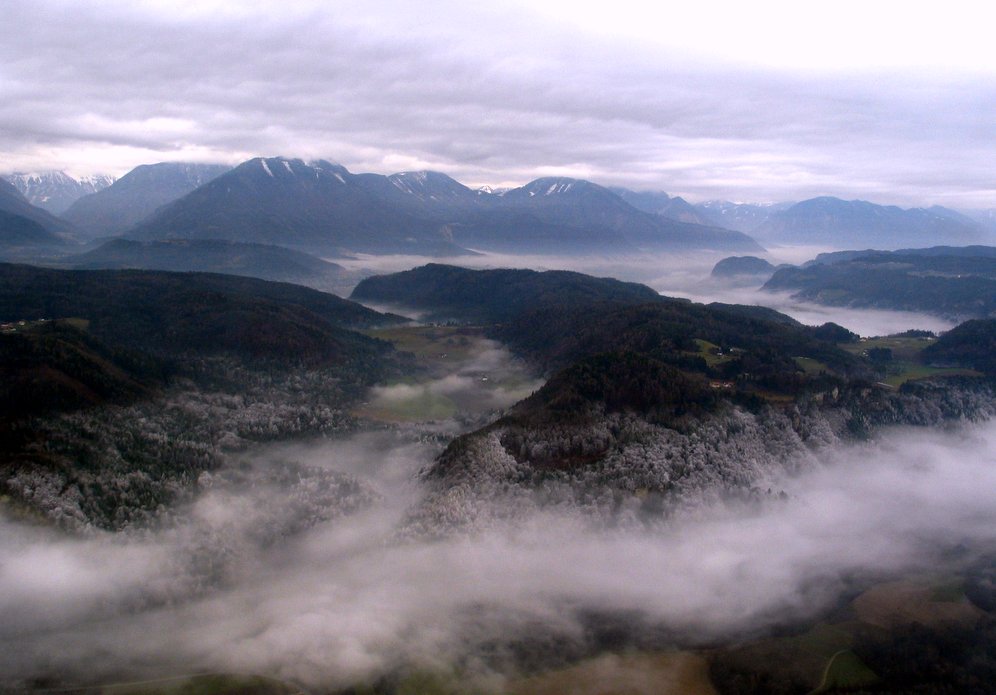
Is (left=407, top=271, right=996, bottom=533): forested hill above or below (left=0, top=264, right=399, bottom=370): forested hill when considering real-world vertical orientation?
below

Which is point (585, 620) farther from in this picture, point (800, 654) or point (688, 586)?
point (800, 654)

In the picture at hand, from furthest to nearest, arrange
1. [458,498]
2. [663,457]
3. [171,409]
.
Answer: [171,409] → [663,457] → [458,498]

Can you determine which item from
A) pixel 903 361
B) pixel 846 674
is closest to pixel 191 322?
pixel 846 674

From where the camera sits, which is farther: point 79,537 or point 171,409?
point 171,409

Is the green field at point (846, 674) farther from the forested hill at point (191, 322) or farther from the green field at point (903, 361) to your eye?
the forested hill at point (191, 322)

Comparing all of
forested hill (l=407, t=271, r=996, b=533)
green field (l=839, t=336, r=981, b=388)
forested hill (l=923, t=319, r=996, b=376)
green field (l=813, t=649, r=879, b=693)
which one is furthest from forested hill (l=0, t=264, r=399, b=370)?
forested hill (l=923, t=319, r=996, b=376)

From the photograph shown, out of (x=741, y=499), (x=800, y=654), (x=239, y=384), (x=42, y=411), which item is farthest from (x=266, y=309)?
(x=800, y=654)

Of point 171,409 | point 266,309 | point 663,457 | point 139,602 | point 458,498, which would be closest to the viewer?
point 139,602

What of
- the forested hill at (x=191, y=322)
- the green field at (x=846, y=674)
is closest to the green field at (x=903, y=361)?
the green field at (x=846, y=674)

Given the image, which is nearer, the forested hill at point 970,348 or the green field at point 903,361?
the green field at point 903,361

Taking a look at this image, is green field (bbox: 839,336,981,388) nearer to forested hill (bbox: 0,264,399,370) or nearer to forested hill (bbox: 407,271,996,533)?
forested hill (bbox: 407,271,996,533)

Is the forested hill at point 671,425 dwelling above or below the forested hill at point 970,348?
below
